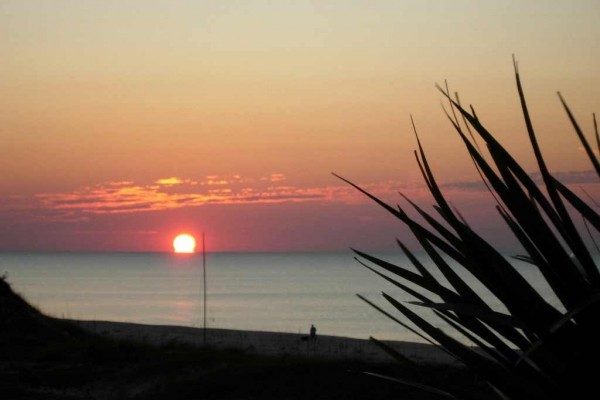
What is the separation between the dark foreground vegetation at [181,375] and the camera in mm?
10883

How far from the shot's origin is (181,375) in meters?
13.1

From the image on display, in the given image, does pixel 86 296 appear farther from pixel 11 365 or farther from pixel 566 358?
pixel 566 358

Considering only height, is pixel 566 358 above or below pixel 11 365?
above

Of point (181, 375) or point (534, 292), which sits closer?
point (534, 292)

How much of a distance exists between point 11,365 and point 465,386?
828 cm

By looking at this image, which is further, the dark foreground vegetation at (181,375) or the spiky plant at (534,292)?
the dark foreground vegetation at (181,375)

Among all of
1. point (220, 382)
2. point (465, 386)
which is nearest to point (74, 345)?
point (220, 382)

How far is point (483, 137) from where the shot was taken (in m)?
1.68

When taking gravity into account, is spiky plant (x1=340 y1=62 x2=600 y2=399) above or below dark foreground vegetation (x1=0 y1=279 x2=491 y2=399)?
above

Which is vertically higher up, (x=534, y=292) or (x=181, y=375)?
(x=534, y=292)

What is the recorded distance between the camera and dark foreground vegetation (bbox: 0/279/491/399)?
10.9 m

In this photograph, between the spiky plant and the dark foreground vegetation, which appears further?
the dark foreground vegetation

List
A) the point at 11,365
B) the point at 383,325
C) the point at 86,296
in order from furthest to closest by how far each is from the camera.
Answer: the point at 86,296 → the point at 383,325 → the point at 11,365

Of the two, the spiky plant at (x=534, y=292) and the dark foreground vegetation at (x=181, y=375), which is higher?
the spiky plant at (x=534, y=292)
